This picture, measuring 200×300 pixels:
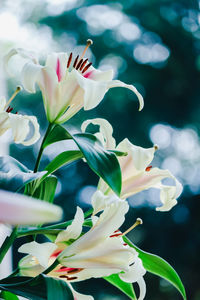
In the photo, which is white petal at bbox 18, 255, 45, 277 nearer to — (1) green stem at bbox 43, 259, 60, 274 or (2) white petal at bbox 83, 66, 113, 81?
(1) green stem at bbox 43, 259, 60, 274

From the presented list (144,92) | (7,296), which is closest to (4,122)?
(7,296)

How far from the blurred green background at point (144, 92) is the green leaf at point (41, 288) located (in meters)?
2.45

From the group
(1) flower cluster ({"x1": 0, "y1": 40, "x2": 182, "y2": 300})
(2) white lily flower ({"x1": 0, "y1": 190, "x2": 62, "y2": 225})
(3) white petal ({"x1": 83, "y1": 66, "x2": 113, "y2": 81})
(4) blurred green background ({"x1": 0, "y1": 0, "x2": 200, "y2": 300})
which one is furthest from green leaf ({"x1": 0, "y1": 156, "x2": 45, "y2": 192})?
(4) blurred green background ({"x1": 0, "y1": 0, "x2": 200, "y2": 300})

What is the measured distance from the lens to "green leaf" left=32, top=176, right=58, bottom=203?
426mm

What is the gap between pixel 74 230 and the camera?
1.15 ft

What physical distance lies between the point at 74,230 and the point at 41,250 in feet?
0.09

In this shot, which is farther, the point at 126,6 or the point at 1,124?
the point at 126,6

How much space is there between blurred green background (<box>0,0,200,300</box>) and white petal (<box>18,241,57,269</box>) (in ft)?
7.98

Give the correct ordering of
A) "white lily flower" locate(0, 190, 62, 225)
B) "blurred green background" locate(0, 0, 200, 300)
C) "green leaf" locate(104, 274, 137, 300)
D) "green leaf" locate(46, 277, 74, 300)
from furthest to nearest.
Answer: "blurred green background" locate(0, 0, 200, 300) < "green leaf" locate(104, 274, 137, 300) < "green leaf" locate(46, 277, 74, 300) < "white lily flower" locate(0, 190, 62, 225)

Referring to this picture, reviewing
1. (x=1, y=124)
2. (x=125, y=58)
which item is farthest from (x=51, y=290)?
(x=125, y=58)

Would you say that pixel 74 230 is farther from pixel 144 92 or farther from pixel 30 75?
pixel 144 92

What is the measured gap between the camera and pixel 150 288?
2.71 metres

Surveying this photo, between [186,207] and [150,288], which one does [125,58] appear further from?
[150,288]

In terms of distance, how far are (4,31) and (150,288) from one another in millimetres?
1661
